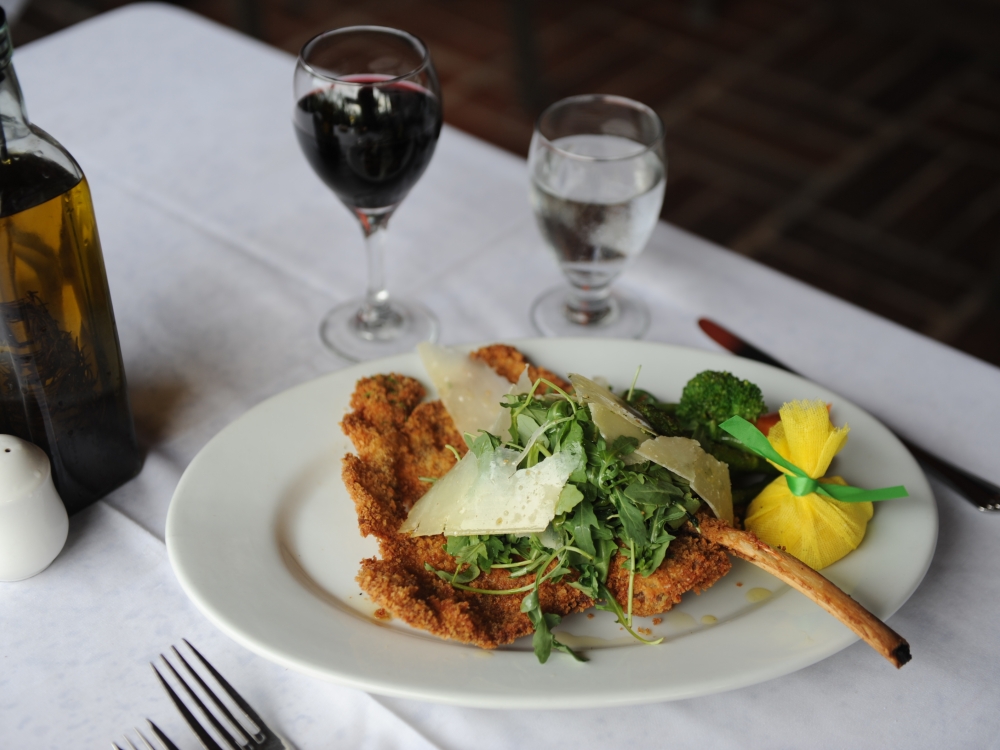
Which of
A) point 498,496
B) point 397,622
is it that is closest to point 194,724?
point 397,622

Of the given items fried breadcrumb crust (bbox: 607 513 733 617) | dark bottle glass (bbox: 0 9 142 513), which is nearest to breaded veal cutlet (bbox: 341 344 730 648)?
fried breadcrumb crust (bbox: 607 513 733 617)

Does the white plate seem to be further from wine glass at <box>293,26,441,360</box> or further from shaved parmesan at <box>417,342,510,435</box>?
wine glass at <box>293,26,441,360</box>

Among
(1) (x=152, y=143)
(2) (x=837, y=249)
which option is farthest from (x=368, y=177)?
(2) (x=837, y=249)

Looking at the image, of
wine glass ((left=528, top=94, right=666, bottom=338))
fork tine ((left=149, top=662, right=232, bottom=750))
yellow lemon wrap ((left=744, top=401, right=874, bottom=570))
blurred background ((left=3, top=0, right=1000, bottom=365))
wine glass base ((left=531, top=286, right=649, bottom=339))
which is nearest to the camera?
→ fork tine ((left=149, top=662, right=232, bottom=750))

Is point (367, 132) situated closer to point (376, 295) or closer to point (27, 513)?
point (376, 295)

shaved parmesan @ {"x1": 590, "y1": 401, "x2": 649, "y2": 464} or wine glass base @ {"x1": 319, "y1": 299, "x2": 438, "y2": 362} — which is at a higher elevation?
shaved parmesan @ {"x1": 590, "y1": 401, "x2": 649, "y2": 464}

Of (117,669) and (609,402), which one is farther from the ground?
(609,402)
